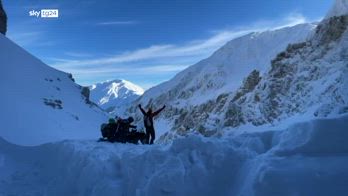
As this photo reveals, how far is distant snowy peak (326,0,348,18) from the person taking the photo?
200ft

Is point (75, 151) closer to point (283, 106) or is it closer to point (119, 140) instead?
point (119, 140)

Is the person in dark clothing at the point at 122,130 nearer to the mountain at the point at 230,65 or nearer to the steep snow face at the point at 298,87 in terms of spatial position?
the steep snow face at the point at 298,87

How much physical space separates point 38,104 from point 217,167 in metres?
28.2

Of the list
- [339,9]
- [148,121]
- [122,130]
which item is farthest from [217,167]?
[339,9]

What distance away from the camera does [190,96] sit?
134375 mm

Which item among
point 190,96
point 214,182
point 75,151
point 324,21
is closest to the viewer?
point 214,182

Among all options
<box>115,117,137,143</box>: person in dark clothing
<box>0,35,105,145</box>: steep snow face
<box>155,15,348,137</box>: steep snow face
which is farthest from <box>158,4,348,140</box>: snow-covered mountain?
<box>115,117,137,143</box>: person in dark clothing

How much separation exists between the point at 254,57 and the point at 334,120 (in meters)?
130

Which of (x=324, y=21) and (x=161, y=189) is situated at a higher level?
(x=324, y=21)

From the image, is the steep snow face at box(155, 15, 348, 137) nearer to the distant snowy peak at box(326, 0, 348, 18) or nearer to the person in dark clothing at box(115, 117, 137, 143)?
the distant snowy peak at box(326, 0, 348, 18)

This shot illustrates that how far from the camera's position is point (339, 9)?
205 ft

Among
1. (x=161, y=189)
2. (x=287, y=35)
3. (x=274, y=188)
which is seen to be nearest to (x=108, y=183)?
(x=161, y=189)

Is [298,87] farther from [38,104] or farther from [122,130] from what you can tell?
[122,130]

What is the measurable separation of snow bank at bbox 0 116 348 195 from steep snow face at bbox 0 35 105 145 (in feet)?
33.2
